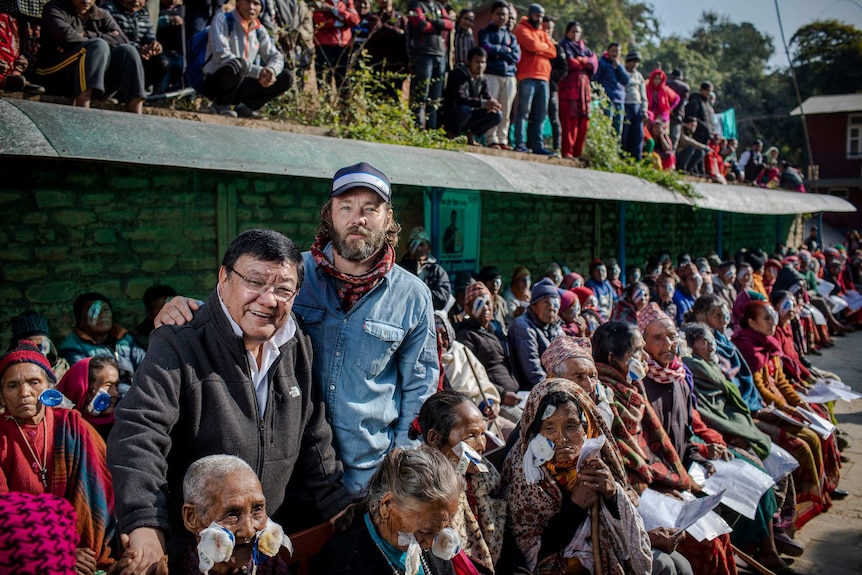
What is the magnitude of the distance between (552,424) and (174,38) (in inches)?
227

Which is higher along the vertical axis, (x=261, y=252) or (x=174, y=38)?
(x=174, y=38)

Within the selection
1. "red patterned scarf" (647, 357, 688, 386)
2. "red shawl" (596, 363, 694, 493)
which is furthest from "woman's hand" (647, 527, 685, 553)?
"red patterned scarf" (647, 357, 688, 386)

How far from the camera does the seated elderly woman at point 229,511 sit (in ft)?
6.55

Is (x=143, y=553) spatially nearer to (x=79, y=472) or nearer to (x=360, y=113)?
(x=79, y=472)

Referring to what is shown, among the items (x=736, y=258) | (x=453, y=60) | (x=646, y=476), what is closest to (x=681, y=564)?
(x=646, y=476)

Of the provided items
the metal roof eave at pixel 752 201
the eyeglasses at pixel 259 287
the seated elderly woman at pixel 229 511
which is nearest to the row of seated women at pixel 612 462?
the seated elderly woman at pixel 229 511

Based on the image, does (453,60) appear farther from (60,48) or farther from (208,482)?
(208,482)

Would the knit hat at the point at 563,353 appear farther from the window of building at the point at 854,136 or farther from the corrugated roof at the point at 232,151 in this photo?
the window of building at the point at 854,136

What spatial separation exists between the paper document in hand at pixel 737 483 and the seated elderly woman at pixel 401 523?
2581 millimetres

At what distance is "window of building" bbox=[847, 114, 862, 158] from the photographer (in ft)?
97.6

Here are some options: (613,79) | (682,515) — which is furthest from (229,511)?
(613,79)

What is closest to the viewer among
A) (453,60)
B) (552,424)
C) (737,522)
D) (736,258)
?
(552,424)

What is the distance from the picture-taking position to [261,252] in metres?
2.13

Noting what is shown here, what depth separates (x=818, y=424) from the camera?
19.4ft
